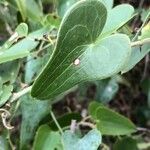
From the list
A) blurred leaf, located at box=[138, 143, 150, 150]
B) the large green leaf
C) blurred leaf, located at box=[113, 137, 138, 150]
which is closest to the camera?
the large green leaf

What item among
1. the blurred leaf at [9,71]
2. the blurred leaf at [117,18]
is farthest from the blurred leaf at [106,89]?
the blurred leaf at [117,18]

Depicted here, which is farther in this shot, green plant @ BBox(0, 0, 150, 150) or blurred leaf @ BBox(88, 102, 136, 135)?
blurred leaf @ BBox(88, 102, 136, 135)

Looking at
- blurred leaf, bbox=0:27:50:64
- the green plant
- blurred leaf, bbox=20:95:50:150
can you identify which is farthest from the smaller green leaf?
blurred leaf, bbox=0:27:50:64

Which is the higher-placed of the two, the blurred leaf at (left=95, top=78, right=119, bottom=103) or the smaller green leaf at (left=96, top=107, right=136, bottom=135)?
the smaller green leaf at (left=96, top=107, right=136, bottom=135)

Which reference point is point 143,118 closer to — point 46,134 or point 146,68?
point 146,68

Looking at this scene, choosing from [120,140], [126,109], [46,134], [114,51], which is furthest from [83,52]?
[126,109]

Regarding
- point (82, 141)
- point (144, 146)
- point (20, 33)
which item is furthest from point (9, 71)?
point (144, 146)

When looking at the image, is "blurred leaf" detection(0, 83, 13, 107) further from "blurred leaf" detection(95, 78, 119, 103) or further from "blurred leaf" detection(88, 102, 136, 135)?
"blurred leaf" detection(95, 78, 119, 103)
